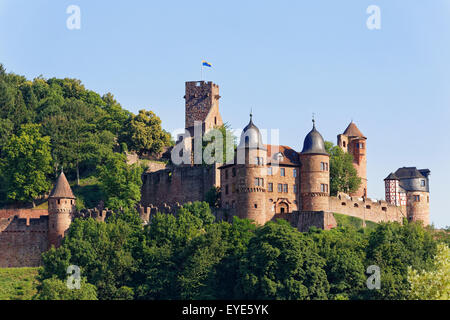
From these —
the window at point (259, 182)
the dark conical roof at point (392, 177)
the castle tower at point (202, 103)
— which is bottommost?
the window at point (259, 182)

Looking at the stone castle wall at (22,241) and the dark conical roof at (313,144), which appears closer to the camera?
the stone castle wall at (22,241)

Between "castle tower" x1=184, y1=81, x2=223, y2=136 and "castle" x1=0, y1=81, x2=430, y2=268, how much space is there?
843 centimetres

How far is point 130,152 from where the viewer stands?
116 meters

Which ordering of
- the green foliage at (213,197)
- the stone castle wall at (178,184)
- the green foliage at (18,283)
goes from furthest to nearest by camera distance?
the stone castle wall at (178,184) < the green foliage at (213,197) < the green foliage at (18,283)

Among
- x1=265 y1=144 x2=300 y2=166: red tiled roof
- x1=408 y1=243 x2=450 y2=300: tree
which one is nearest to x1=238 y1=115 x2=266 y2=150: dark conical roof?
x1=265 y1=144 x2=300 y2=166: red tiled roof

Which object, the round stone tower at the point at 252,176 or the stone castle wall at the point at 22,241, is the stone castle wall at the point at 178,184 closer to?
the round stone tower at the point at 252,176

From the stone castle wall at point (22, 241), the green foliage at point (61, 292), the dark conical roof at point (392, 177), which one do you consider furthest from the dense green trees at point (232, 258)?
the dark conical roof at point (392, 177)

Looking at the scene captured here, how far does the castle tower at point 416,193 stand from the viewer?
109m

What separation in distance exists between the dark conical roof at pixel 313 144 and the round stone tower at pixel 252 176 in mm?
4272

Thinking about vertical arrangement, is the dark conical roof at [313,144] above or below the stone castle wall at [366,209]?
above

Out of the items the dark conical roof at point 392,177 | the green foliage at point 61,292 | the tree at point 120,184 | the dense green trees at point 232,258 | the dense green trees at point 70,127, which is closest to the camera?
the green foliage at point 61,292

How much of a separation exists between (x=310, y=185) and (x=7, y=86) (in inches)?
1433

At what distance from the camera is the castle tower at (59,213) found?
9106 centimetres
